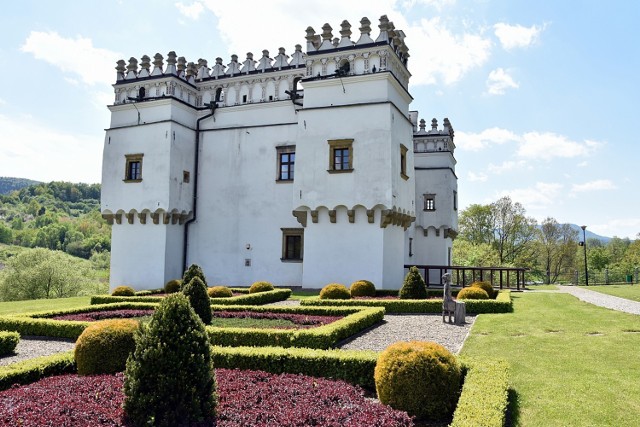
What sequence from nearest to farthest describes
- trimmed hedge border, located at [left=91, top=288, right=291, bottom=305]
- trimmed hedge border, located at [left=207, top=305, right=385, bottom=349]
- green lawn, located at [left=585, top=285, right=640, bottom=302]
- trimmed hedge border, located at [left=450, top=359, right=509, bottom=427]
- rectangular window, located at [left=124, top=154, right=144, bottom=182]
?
trimmed hedge border, located at [left=450, top=359, right=509, bottom=427] → trimmed hedge border, located at [left=207, top=305, right=385, bottom=349] → trimmed hedge border, located at [left=91, top=288, right=291, bottom=305] → green lawn, located at [left=585, top=285, right=640, bottom=302] → rectangular window, located at [left=124, top=154, right=144, bottom=182]

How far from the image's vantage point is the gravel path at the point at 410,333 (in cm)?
1091

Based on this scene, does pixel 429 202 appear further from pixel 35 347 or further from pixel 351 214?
pixel 35 347

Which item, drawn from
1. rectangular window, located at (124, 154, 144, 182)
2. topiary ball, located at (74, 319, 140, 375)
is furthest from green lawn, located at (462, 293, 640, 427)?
rectangular window, located at (124, 154, 144, 182)

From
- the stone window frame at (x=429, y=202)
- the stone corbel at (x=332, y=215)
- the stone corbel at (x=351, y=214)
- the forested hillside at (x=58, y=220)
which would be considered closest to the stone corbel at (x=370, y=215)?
the stone corbel at (x=351, y=214)

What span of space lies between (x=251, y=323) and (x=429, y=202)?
21.1m

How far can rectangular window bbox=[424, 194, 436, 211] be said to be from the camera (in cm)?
3170

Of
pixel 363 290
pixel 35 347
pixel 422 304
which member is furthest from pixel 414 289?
pixel 35 347

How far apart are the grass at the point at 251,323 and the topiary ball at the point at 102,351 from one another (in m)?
4.53

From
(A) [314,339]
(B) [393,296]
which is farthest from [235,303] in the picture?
(A) [314,339]

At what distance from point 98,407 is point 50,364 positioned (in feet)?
8.77

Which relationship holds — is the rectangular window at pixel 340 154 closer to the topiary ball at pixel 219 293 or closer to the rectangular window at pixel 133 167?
the topiary ball at pixel 219 293

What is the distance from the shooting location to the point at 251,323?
13406 millimetres

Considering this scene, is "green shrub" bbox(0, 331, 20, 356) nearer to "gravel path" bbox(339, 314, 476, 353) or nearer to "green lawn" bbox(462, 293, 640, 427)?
"gravel path" bbox(339, 314, 476, 353)

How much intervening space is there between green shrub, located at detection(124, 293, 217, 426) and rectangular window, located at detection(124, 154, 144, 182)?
2264 centimetres
